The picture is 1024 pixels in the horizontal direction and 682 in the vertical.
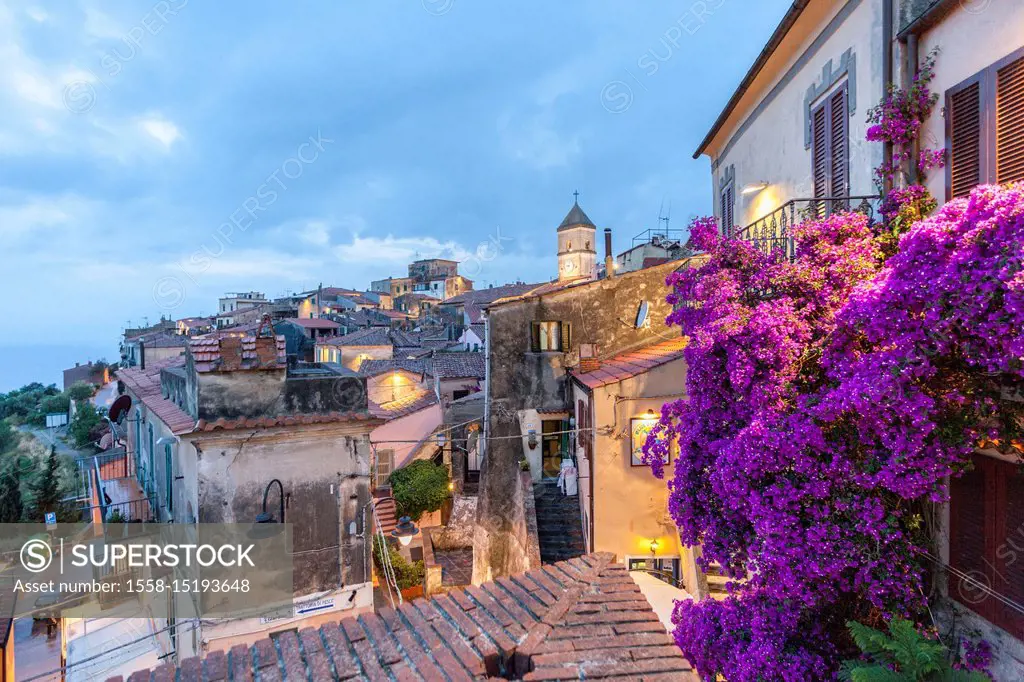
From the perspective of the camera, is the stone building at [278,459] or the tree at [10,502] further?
the tree at [10,502]

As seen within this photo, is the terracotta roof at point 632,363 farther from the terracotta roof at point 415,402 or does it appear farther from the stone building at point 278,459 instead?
the terracotta roof at point 415,402

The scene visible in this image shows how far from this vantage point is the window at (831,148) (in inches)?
287

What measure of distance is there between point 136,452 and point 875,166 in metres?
22.3

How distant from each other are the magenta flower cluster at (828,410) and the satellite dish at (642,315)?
912 cm

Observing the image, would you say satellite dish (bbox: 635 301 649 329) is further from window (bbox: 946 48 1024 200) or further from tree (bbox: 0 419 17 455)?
tree (bbox: 0 419 17 455)

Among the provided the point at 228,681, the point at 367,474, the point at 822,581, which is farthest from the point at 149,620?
the point at 822,581

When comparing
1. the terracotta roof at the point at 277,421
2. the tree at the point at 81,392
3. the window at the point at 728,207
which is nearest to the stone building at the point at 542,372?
the window at the point at 728,207

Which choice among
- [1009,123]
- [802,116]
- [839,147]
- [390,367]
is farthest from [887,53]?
[390,367]

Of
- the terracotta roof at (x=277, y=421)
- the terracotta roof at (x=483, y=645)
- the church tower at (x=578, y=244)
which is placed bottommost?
the terracotta roof at (x=483, y=645)

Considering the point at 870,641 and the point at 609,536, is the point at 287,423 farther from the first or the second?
the point at 870,641

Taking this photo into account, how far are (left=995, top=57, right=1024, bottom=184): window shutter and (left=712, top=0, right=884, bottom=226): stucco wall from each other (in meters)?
1.39

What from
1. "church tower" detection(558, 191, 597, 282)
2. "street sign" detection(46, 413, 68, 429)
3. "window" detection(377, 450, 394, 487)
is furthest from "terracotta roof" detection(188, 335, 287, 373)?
"church tower" detection(558, 191, 597, 282)

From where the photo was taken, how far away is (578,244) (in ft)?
201

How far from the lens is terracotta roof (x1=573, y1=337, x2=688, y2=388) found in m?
11.9
